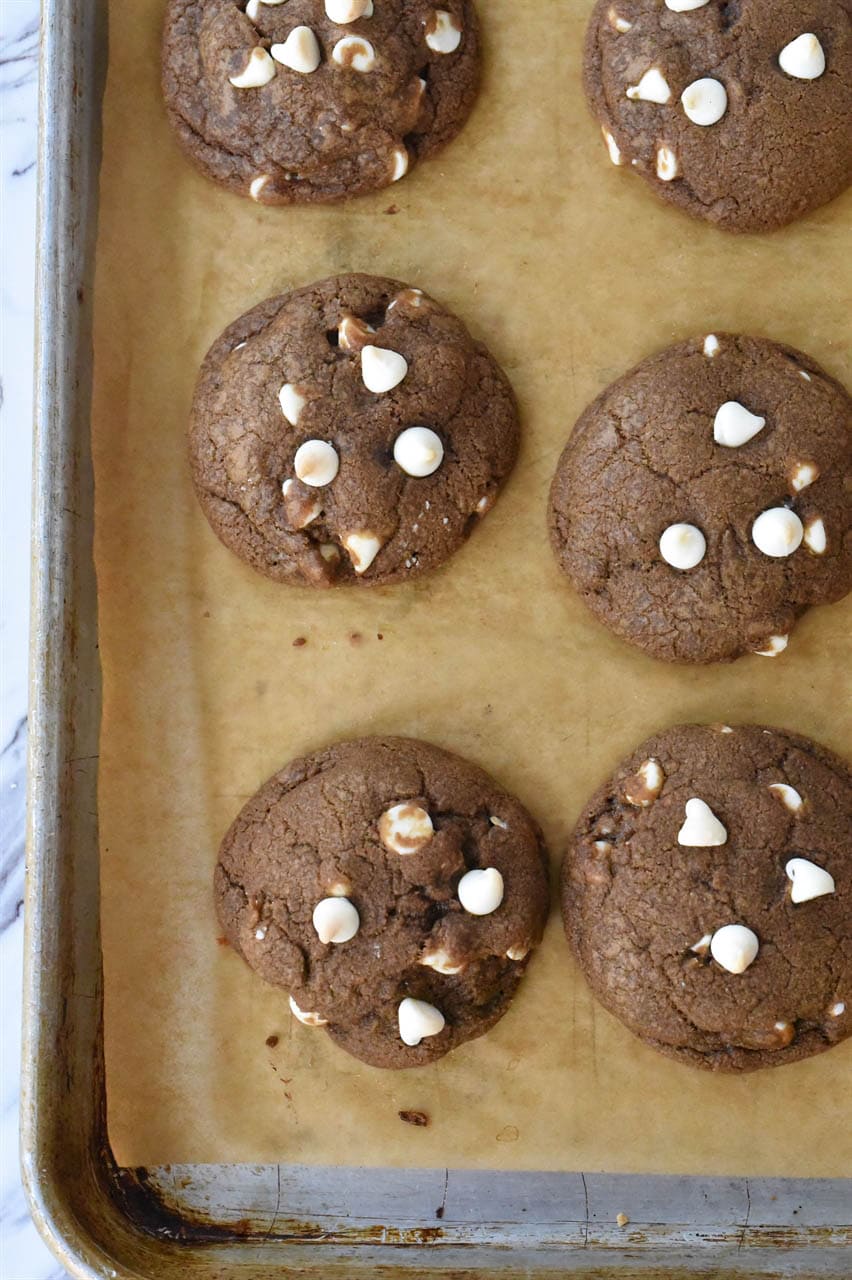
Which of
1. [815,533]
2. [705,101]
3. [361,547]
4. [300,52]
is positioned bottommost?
[815,533]

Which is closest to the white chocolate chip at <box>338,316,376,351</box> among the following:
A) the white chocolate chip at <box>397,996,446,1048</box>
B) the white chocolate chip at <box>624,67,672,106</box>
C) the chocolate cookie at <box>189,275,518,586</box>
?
the chocolate cookie at <box>189,275,518,586</box>

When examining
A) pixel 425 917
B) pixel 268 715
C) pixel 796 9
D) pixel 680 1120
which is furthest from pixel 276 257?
pixel 680 1120

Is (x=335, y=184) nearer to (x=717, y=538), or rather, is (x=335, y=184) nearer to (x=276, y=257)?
(x=276, y=257)

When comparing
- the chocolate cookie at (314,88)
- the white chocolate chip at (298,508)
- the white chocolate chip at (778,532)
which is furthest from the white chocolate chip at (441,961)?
the chocolate cookie at (314,88)

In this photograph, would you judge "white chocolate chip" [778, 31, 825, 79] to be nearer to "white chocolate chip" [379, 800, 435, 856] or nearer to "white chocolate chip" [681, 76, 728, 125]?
"white chocolate chip" [681, 76, 728, 125]

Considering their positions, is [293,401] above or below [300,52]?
below

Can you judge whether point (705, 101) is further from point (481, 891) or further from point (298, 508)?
point (481, 891)

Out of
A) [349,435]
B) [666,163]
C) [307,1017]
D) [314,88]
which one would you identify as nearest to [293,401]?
[349,435]

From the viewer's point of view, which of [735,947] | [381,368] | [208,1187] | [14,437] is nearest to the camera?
[735,947]
